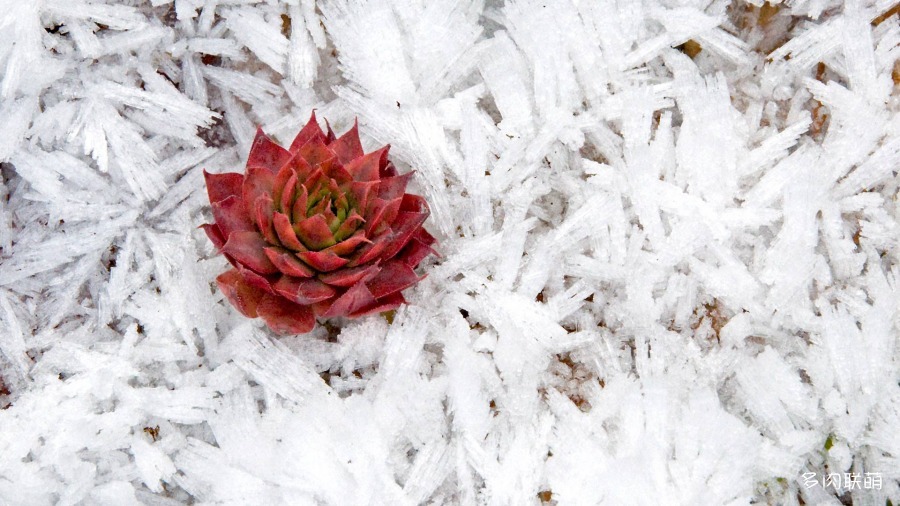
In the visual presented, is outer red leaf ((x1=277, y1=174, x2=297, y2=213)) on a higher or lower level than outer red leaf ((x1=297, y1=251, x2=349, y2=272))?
higher

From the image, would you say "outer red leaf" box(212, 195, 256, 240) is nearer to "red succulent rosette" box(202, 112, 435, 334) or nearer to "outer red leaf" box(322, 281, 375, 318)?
"red succulent rosette" box(202, 112, 435, 334)

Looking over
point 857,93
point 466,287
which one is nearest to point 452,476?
point 466,287

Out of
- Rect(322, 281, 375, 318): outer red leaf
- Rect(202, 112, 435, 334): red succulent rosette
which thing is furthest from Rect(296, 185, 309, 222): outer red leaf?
Rect(322, 281, 375, 318): outer red leaf

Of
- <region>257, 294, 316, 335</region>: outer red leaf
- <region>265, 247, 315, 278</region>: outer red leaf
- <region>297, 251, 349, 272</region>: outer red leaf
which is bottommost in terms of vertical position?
<region>257, 294, 316, 335</region>: outer red leaf

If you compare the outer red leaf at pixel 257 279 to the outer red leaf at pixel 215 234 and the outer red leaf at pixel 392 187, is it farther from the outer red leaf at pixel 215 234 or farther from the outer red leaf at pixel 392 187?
the outer red leaf at pixel 392 187

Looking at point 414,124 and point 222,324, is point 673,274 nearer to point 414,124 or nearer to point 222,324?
point 414,124

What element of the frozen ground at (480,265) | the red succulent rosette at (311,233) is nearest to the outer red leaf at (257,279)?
the red succulent rosette at (311,233)
